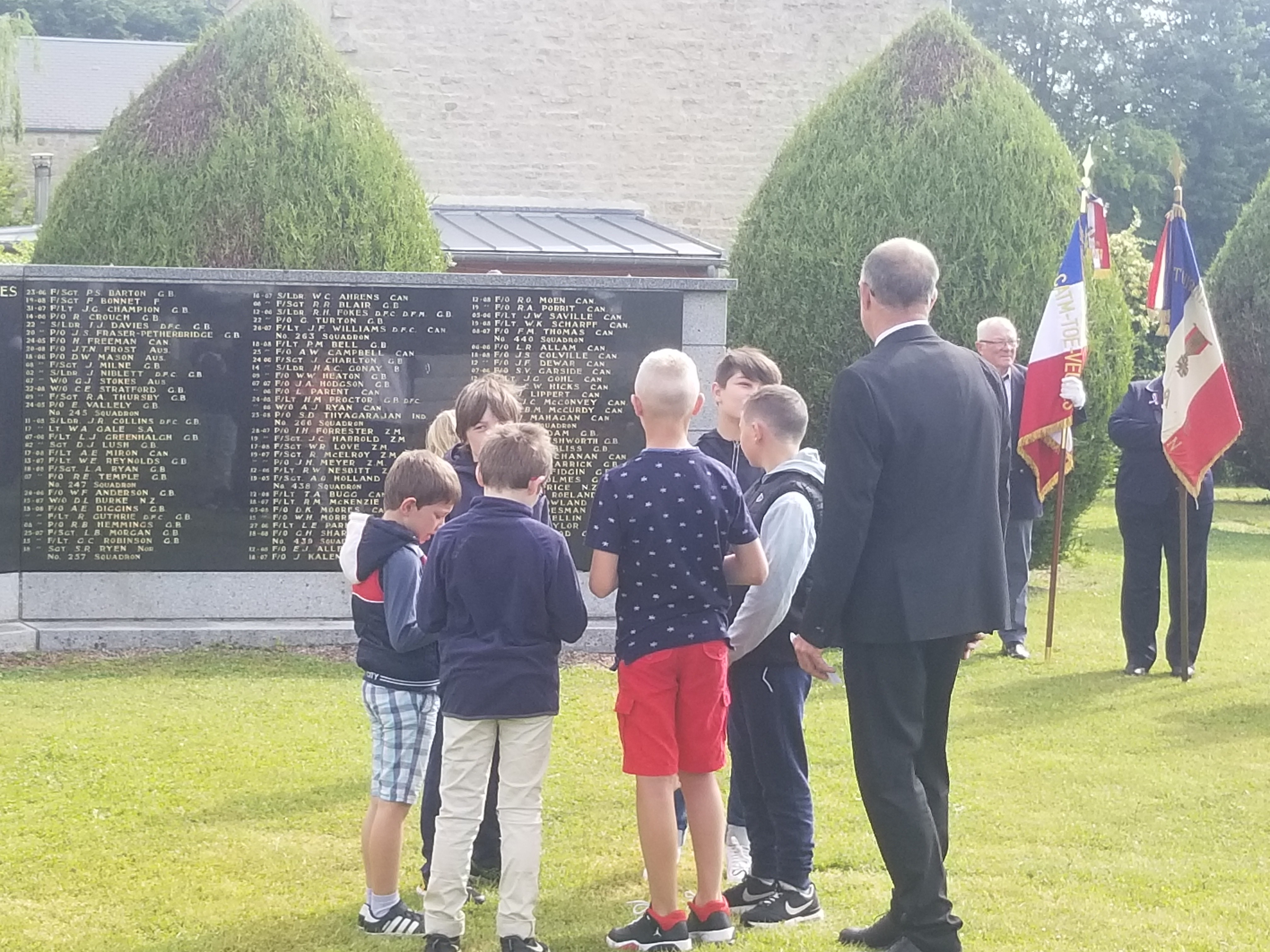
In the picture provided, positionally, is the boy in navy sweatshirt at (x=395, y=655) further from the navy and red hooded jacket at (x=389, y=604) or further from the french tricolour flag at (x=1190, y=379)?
the french tricolour flag at (x=1190, y=379)

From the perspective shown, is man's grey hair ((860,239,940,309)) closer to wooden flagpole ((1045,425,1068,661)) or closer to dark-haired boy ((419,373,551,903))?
dark-haired boy ((419,373,551,903))

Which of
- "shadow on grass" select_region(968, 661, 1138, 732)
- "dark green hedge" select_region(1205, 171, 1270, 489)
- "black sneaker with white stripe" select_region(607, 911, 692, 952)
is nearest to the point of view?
"black sneaker with white stripe" select_region(607, 911, 692, 952)

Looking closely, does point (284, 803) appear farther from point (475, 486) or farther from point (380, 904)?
point (475, 486)

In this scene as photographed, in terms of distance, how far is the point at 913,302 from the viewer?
164 inches

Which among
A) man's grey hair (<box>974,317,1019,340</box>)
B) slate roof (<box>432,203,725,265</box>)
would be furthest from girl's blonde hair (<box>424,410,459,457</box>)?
slate roof (<box>432,203,725,265</box>)

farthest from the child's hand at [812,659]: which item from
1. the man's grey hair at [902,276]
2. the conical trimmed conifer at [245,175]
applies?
the conical trimmed conifer at [245,175]

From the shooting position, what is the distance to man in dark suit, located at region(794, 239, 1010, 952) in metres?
4.01

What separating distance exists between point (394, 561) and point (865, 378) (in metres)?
1.52

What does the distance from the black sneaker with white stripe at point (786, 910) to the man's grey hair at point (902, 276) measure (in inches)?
73.3

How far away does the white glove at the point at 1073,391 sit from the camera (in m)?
8.91

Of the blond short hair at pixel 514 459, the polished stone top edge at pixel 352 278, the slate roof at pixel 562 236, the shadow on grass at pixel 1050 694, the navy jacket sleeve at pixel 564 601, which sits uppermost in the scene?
the slate roof at pixel 562 236

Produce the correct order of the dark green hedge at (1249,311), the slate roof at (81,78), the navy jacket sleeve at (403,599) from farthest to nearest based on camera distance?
the slate roof at (81,78) → the dark green hedge at (1249,311) → the navy jacket sleeve at (403,599)

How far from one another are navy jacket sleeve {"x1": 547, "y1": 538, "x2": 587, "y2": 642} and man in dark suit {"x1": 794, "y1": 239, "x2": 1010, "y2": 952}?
639mm

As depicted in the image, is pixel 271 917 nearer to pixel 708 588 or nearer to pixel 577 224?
pixel 708 588
